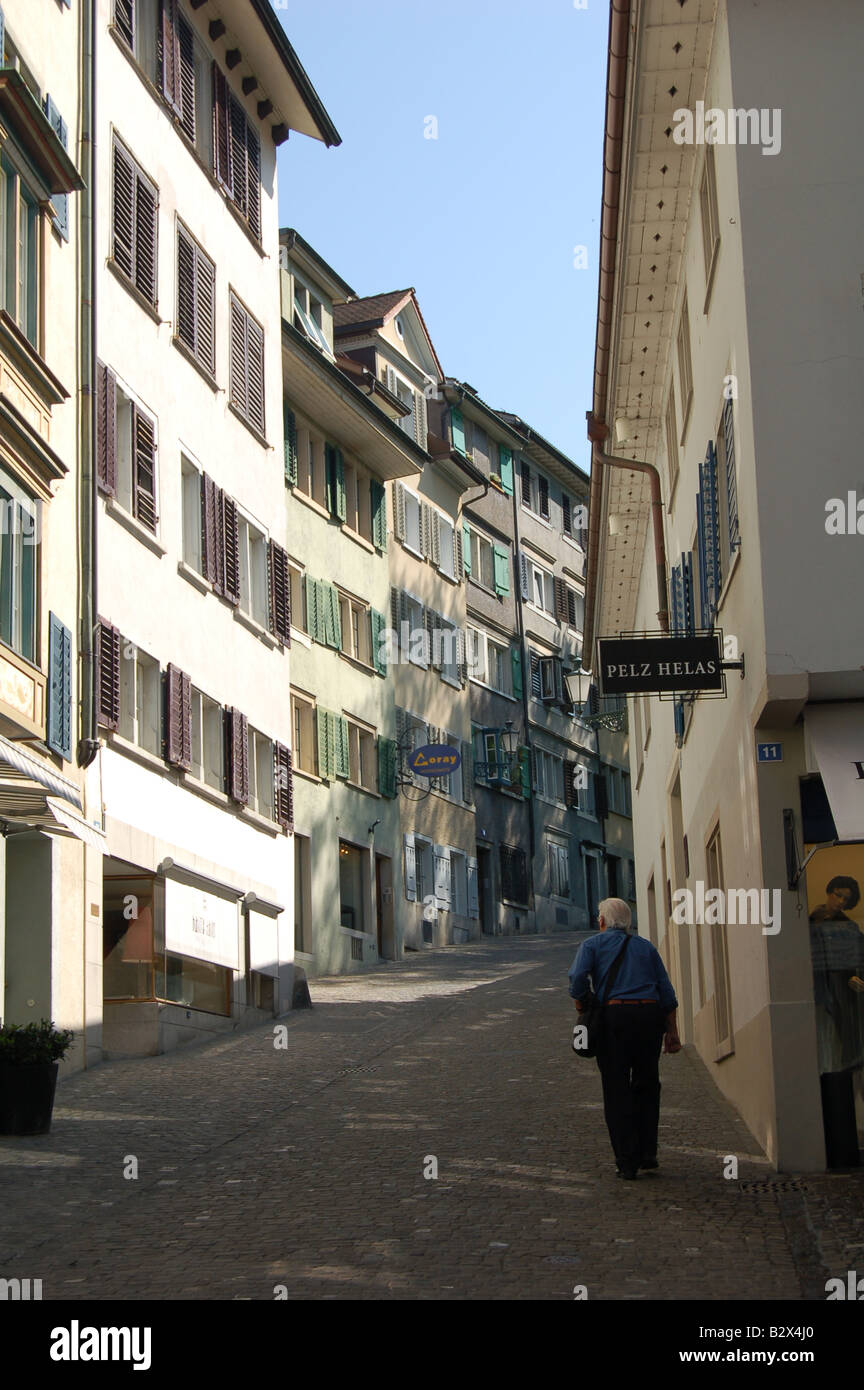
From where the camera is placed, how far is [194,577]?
25.9 m

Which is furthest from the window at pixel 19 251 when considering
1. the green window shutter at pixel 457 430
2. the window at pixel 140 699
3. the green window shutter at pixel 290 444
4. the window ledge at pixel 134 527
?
the green window shutter at pixel 457 430

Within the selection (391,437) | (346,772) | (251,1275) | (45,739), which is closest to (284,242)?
(391,437)

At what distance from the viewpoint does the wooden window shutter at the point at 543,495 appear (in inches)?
2272

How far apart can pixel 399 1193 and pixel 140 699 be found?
1322 centimetres

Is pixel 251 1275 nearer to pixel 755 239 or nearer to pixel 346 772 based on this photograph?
pixel 755 239

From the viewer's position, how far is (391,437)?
3925 centimetres

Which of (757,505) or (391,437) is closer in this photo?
(757,505)

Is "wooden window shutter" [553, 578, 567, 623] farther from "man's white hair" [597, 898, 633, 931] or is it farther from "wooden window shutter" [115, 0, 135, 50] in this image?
"man's white hair" [597, 898, 633, 931]

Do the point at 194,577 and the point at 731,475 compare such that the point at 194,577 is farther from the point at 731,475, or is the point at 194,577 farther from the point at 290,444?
the point at 731,475

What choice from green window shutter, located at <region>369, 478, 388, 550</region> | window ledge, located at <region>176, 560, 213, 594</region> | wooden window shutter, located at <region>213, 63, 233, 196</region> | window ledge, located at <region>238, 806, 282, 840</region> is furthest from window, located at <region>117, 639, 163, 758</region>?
green window shutter, located at <region>369, 478, 388, 550</region>

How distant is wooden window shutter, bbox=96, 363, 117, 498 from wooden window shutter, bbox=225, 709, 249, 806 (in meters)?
5.17

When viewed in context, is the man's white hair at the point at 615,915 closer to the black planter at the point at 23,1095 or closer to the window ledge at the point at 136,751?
the black planter at the point at 23,1095

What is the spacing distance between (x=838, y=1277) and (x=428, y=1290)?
185cm

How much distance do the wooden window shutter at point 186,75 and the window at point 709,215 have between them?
13.7 meters
